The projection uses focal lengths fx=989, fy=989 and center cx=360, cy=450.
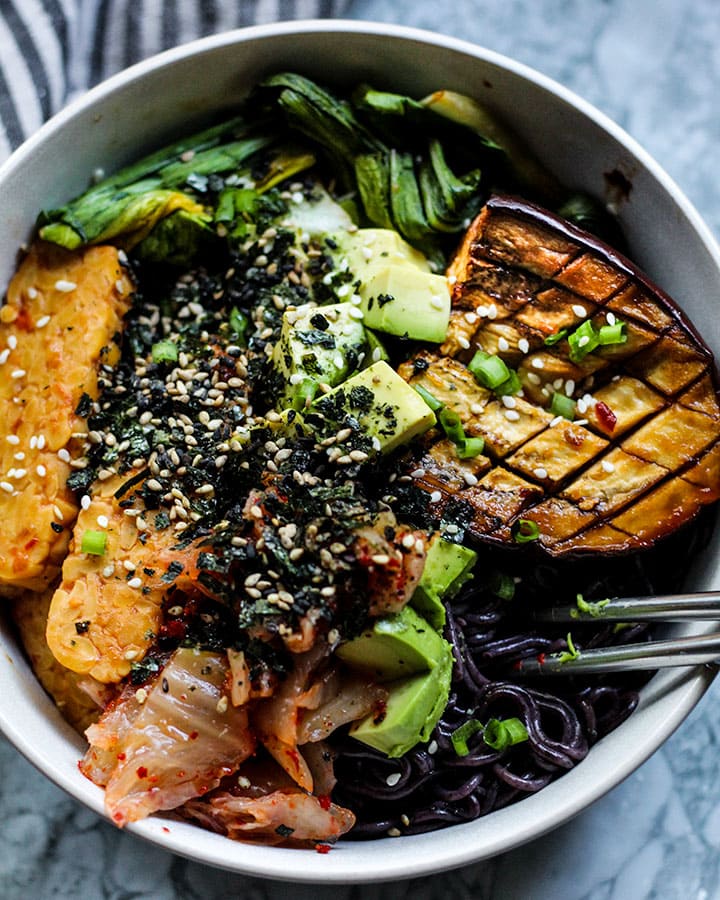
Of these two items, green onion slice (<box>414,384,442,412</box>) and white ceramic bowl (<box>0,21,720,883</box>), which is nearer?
white ceramic bowl (<box>0,21,720,883</box>)

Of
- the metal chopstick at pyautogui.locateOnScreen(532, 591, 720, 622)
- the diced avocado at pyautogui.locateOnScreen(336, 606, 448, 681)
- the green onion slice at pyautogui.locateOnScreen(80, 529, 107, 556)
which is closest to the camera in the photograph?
the diced avocado at pyautogui.locateOnScreen(336, 606, 448, 681)

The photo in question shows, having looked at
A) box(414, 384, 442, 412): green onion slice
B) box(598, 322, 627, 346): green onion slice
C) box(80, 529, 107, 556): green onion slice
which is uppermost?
box(598, 322, 627, 346): green onion slice

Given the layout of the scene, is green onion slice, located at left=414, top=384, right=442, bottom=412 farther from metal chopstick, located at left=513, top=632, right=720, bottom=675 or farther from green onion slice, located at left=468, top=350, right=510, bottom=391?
metal chopstick, located at left=513, top=632, right=720, bottom=675

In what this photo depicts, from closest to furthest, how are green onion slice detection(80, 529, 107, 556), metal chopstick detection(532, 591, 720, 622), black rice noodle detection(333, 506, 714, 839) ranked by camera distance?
metal chopstick detection(532, 591, 720, 622), green onion slice detection(80, 529, 107, 556), black rice noodle detection(333, 506, 714, 839)

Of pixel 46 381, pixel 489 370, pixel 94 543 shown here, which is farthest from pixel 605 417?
pixel 46 381

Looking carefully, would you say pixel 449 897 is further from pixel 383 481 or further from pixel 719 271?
pixel 719 271

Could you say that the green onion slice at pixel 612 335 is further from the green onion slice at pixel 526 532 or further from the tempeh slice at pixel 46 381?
the tempeh slice at pixel 46 381

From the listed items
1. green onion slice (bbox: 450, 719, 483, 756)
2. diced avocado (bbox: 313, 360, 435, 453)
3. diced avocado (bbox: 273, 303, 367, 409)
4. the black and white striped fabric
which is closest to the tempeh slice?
diced avocado (bbox: 273, 303, 367, 409)

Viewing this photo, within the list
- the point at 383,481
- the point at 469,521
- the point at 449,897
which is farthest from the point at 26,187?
the point at 449,897
